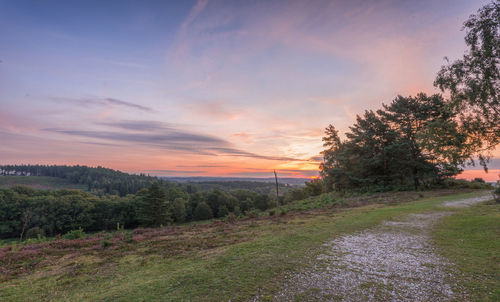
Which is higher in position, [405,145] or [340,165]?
[405,145]

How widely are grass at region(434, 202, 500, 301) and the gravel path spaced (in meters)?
0.39

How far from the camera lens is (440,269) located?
20.8 feet

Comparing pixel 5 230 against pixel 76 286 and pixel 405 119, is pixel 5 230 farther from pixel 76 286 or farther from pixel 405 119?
pixel 405 119

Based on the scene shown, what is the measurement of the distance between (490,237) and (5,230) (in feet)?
288

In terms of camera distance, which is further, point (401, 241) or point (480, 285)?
point (401, 241)

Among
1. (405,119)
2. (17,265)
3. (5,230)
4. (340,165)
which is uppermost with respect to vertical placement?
(405,119)

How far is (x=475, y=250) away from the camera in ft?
26.0

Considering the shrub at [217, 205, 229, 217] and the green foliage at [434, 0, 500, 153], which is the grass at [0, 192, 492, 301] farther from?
the shrub at [217, 205, 229, 217]

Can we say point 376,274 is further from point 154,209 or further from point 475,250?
point 154,209

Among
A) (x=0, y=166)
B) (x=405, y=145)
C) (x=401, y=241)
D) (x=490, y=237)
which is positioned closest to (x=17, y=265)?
(x=401, y=241)

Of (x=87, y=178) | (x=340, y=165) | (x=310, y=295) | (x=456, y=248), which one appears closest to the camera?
(x=310, y=295)

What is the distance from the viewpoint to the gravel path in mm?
4992

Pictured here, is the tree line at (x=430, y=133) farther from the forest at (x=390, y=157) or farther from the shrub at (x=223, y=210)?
the shrub at (x=223, y=210)

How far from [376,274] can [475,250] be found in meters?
5.27
